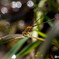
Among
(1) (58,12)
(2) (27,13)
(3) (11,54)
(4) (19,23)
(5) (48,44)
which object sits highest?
(2) (27,13)

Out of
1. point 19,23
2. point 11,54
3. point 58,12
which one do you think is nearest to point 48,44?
point 11,54

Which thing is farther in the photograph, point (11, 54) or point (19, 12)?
point (19, 12)

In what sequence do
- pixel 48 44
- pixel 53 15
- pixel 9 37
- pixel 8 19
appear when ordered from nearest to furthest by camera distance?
pixel 48 44, pixel 9 37, pixel 53 15, pixel 8 19

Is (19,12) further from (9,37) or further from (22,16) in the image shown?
(9,37)

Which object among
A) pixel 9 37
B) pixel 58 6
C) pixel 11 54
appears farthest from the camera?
pixel 58 6

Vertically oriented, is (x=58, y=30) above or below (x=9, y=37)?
below

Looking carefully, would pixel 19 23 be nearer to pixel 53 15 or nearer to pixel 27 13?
pixel 27 13

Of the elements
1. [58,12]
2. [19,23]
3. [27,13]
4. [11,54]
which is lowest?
[11,54]

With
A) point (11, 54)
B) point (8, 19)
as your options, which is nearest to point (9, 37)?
point (11, 54)

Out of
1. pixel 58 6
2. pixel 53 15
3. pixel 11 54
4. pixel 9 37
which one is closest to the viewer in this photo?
pixel 9 37
